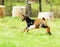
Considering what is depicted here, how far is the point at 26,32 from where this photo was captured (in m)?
8.81

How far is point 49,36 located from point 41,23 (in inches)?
19.0

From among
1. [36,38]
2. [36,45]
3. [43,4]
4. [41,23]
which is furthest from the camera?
[43,4]

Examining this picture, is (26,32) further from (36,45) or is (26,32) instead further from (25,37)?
(36,45)

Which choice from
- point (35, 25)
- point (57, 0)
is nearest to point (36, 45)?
point (35, 25)

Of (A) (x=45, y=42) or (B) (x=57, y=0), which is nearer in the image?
(A) (x=45, y=42)

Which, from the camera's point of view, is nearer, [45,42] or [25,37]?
[45,42]

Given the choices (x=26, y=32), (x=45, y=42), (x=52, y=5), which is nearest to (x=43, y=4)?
(x=52, y=5)

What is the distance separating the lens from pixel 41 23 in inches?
332

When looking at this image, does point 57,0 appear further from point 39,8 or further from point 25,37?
point 25,37

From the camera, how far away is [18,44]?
6.96m

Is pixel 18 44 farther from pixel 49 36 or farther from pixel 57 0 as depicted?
pixel 57 0

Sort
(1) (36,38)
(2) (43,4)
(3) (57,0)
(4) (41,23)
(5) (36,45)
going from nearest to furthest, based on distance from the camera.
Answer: (5) (36,45)
(1) (36,38)
(4) (41,23)
(3) (57,0)
(2) (43,4)

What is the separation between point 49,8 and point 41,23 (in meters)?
10.5

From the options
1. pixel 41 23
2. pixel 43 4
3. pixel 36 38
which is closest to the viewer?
pixel 36 38
